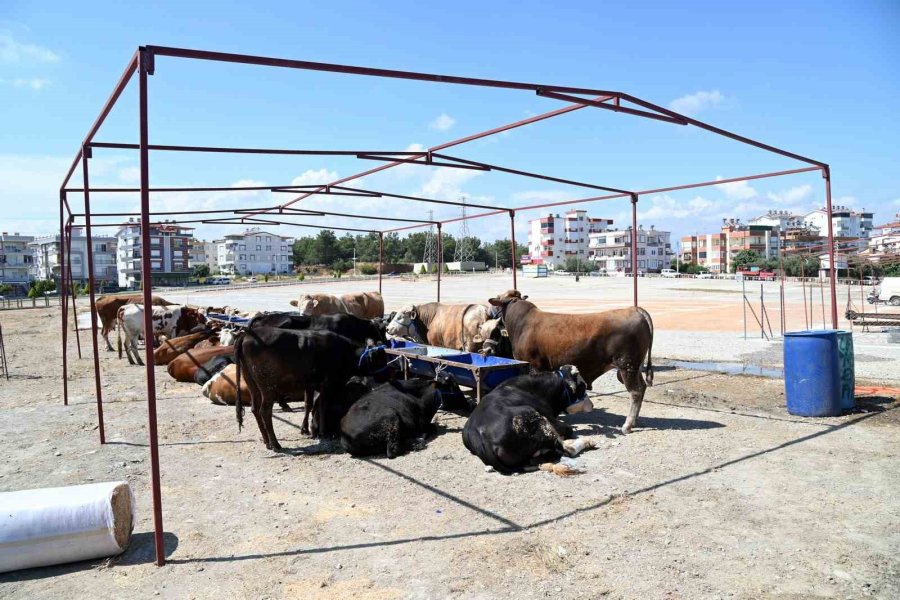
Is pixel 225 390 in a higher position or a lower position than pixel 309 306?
lower

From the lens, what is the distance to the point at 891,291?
31.5 m

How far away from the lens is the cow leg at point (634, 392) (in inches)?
320

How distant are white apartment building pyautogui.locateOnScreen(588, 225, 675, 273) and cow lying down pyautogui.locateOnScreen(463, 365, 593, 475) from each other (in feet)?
422

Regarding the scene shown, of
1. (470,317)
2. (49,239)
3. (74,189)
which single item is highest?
(49,239)

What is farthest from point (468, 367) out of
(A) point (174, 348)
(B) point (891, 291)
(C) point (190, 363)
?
(B) point (891, 291)

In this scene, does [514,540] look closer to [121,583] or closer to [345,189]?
[121,583]

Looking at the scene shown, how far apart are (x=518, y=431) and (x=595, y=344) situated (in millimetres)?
2635

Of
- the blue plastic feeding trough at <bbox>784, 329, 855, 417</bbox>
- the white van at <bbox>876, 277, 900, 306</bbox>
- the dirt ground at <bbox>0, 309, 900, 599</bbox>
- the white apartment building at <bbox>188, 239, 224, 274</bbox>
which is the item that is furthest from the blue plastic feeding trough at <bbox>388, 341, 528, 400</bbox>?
the white apartment building at <bbox>188, 239, 224, 274</bbox>

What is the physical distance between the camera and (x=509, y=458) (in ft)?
21.4

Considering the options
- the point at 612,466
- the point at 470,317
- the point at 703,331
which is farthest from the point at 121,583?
the point at 703,331

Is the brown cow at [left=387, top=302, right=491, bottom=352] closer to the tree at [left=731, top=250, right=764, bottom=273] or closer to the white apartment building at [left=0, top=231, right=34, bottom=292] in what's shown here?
the tree at [left=731, top=250, right=764, bottom=273]

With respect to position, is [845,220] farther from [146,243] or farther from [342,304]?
[146,243]

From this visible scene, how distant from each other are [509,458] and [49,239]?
125611 mm

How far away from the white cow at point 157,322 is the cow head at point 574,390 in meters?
11.3
